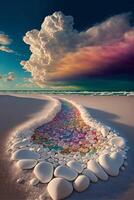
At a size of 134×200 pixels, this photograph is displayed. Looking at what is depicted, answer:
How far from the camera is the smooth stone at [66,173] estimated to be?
7.38 ft

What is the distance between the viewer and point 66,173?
2291 mm

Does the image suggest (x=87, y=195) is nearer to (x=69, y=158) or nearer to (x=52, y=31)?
(x=69, y=158)

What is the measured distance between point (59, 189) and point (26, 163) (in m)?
0.53

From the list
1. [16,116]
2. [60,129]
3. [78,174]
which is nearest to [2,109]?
[16,116]

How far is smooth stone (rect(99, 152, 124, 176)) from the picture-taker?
96.0 inches

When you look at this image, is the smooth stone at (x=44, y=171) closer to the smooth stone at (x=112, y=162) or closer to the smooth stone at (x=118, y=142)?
the smooth stone at (x=112, y=162)

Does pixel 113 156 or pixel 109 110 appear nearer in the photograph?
pixel 113 156

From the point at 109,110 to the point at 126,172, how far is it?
2.67m

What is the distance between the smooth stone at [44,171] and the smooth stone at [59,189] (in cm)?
10

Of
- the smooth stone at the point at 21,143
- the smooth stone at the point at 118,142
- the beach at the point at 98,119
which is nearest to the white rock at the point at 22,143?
the smooth stone at the point at 21,143

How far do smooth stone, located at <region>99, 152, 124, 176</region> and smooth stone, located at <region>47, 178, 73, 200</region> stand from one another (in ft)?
1.50

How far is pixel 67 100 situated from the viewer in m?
5.98

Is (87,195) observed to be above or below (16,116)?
below

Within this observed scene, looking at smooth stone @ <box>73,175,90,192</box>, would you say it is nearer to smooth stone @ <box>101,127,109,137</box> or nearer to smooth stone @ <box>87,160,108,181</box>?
smooth stone @ <box>87,160,108,181</box>
